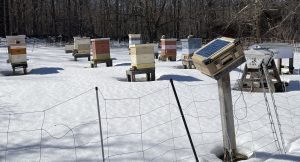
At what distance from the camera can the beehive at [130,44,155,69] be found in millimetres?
10609

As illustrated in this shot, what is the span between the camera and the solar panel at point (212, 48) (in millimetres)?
4109

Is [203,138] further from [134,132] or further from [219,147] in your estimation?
[134,132]

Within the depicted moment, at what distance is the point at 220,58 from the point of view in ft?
13.2

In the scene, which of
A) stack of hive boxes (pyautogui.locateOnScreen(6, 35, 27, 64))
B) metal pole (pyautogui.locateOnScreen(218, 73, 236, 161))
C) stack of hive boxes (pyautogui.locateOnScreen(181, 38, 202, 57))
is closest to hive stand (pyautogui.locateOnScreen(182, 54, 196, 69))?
stack of hive boxes (pyautogui.locateOnScreen(181, 38, 202, 57))

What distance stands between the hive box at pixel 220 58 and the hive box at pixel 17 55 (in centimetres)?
977

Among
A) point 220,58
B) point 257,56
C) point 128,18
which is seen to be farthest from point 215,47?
point 128,18

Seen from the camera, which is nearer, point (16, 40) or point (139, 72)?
point (139, 72)

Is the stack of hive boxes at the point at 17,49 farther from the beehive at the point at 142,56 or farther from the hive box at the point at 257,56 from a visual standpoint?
the hive box at the point at 257,56

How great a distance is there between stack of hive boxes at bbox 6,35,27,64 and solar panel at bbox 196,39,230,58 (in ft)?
31.1

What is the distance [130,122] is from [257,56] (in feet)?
13.4

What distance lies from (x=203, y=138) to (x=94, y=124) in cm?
185

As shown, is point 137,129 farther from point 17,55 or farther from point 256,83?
point 17,55

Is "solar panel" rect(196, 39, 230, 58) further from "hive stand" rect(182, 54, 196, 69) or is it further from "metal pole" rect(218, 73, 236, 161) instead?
"hive stand" rect(182, 54, 196, 69)

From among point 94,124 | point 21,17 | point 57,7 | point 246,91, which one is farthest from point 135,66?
point 57,7
